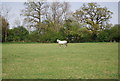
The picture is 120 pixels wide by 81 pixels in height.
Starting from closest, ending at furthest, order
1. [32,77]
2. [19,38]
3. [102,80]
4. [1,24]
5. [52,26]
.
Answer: [102,80]
[32,77]
[1,24]
[19,38]
[52,26]

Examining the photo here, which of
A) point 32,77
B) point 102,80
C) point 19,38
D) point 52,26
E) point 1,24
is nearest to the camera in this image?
point 102,80

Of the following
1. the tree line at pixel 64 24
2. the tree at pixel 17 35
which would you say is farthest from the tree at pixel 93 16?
the tree at pixel 17 35

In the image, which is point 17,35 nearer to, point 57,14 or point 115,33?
point 57,14

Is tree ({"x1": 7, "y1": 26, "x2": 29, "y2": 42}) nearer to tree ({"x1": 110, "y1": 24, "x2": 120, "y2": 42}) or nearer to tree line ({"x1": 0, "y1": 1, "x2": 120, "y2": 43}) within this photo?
tree line ({"x1": 0, "y1": 1, "x2": 120, "y2": 43})

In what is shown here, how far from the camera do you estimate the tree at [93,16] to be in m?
30.7

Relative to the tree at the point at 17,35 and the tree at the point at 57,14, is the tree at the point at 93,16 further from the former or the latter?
the tree at the point at 17,35

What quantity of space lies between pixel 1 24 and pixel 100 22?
642 inches

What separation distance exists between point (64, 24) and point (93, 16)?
516 centimetres

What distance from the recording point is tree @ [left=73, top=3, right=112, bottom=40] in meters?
30.7

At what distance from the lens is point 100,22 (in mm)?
31328

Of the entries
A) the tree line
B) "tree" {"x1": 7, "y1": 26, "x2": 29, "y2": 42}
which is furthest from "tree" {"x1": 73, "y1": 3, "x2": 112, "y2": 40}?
"tree" {"x1": 7, "y1": 26, "x2": 29, "y2": 42}

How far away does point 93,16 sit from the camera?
30.9m

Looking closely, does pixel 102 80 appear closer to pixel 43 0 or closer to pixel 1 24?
pixel 1 24

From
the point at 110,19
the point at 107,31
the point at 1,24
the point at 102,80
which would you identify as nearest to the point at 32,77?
the point at 102,80
